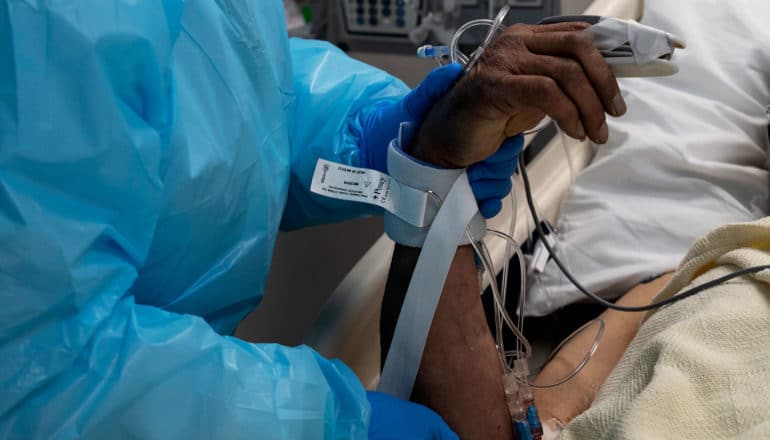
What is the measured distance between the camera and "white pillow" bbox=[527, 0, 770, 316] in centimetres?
124

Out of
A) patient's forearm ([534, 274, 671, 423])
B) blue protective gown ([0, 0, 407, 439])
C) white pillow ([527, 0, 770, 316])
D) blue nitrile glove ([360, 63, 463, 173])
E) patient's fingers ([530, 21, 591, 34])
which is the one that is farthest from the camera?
white pillow ([527, 0, 770, 316])

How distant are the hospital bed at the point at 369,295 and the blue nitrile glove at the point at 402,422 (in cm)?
19

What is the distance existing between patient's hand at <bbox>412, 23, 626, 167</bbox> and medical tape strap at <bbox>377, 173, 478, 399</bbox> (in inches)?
3.2

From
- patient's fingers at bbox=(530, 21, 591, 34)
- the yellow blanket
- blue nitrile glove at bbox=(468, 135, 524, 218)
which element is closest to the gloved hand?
blue nitrile glove at bbox=(468, 135, 524, 218)

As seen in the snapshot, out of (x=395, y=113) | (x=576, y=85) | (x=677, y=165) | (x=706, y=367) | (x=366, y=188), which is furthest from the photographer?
(x=677, y=165)

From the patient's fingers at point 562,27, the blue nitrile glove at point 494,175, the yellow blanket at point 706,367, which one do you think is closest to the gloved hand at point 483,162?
the blue nitrile glove at point 494,175

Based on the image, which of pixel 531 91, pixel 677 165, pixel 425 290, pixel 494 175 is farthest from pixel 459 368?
pixel 677 165

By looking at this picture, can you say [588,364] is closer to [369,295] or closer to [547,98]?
[369,295]

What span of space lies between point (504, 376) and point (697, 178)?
0.55 meters

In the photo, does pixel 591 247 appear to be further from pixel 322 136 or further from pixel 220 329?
pixel 220 329

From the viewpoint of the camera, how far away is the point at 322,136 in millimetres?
1087

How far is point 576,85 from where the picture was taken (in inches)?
28.2

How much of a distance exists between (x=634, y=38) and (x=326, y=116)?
513 mm

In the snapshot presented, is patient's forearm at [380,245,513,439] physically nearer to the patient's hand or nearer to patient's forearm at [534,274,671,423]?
patient's forearm at [534,274,671,423]
